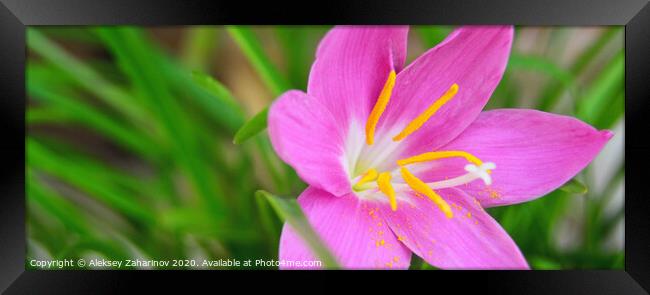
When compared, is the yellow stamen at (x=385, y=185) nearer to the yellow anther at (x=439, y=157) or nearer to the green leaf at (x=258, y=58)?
the yellow anther at (x=439, y=157)

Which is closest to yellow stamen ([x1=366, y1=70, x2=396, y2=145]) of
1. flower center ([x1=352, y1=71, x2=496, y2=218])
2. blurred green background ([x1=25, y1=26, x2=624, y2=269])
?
flower center ([x1=352, y1=71, x2=496, y2=218])

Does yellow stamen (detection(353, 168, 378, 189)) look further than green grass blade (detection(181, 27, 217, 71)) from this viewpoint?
No

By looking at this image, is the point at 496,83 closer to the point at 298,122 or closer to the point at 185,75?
the point at 298,122

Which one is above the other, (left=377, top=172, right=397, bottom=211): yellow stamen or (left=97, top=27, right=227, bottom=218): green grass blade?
(left=97, top=27, right=227, bottom=218): green grass blade

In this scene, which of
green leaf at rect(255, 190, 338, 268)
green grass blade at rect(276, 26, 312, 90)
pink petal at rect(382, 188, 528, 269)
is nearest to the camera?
green leaf at rect(255, 190, 338, 268)

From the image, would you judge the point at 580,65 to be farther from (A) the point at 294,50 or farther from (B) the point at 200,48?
(B) the point at 200,48

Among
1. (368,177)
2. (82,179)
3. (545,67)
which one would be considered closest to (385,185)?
(368,177)

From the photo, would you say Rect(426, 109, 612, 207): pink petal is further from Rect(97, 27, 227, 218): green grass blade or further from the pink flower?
Rect(97, 27, 227, 218): green grass blade
